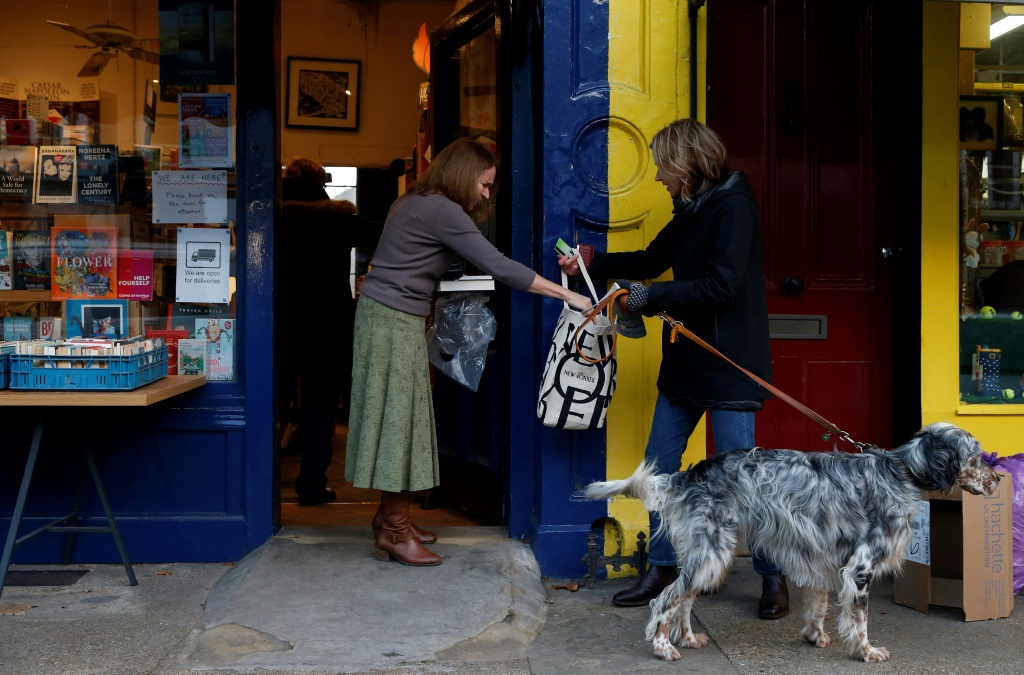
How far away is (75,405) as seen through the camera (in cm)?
412

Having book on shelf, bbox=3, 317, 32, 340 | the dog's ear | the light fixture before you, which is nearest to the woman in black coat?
the dog's ear

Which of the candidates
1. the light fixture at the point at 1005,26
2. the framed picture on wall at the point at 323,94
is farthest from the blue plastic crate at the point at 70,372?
the framed picture on wall at the point at 323,94

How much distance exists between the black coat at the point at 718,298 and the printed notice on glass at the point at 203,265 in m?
2.24

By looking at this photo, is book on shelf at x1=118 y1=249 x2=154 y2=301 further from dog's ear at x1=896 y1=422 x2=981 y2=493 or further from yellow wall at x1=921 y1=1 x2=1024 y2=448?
yellow wall at x1=921 y1=1 x2=1024 y2=448

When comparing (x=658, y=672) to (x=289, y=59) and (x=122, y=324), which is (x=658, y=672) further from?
(x=289, y=59)

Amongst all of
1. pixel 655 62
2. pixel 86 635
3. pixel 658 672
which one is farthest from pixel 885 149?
pixel 86 635

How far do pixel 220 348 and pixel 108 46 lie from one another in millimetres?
1596

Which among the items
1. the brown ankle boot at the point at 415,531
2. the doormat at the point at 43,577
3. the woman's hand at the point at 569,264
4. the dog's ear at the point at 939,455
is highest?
the woman's hand at the point at 569,264

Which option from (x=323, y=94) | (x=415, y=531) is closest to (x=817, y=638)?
(x=415, y=531)

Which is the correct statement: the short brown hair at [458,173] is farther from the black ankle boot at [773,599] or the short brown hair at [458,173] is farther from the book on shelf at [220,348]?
the black ankle boot at [773,599]

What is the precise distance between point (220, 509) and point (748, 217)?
9.60 feet

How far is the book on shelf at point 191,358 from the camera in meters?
5.00

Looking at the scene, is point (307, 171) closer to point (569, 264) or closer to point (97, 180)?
point (97, 180)

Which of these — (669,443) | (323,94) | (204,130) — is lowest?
(669,443)
